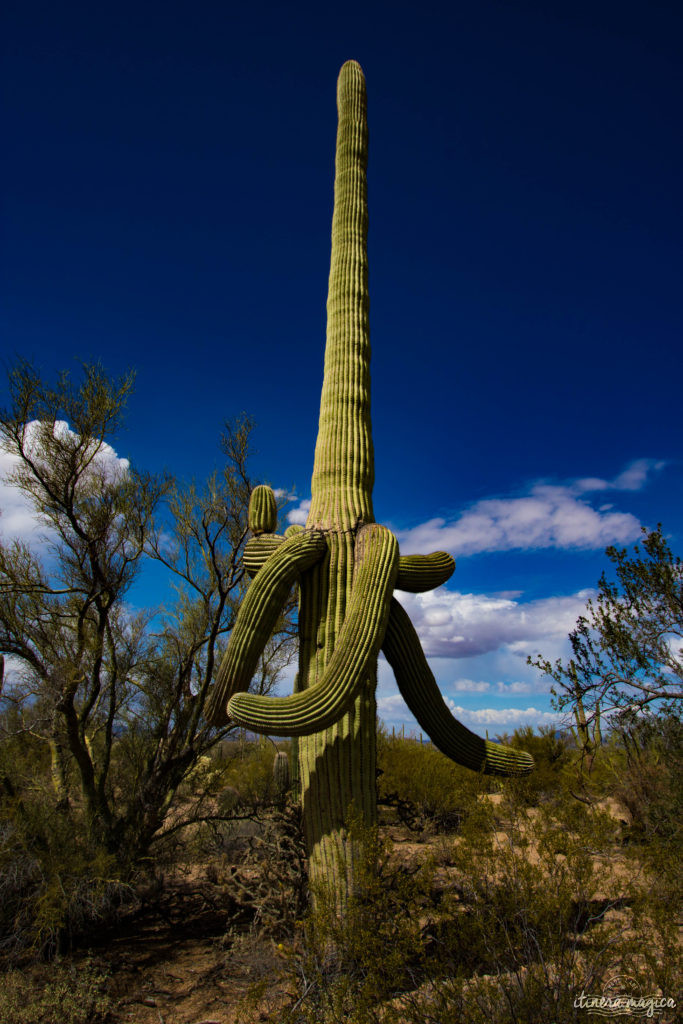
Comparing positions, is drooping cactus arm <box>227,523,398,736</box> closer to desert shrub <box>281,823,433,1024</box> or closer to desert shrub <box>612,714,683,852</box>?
desert shrub <box>281,823,433,1024</box>

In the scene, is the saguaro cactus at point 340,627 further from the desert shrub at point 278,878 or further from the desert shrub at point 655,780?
the desert shrub at point 655,780

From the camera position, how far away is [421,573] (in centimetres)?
462

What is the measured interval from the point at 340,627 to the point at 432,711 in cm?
101

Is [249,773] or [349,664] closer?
[349,664]

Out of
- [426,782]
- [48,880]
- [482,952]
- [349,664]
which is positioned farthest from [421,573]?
[426,782]

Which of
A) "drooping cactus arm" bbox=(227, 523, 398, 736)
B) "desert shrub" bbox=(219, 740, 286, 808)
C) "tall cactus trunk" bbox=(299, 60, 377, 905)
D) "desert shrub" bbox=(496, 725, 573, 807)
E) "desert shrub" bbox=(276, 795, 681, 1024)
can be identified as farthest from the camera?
"desert shrub" bbox=(496, 725, 573, 807)

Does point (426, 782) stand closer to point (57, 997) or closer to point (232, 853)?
point (232, 853)

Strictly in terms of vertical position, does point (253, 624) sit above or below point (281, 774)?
above

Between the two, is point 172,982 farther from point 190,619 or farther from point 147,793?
point 190,619

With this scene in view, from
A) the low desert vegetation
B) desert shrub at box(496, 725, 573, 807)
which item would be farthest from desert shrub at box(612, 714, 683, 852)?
desert shrub at box(496, 725, 573, 807)

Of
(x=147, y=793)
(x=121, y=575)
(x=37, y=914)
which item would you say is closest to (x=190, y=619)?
(x=121, y=575)

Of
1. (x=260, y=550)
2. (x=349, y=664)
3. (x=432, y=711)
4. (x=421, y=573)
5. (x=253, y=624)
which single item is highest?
(x=260, y=550)

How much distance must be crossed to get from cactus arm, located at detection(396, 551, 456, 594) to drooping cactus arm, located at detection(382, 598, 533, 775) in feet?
0.65

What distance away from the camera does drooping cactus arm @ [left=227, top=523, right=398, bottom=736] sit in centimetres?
342
